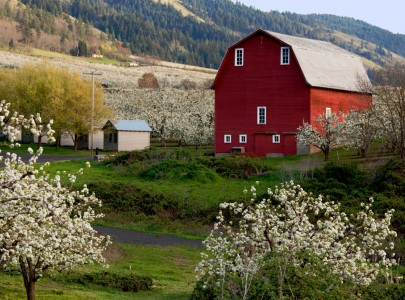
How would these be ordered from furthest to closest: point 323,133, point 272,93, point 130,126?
point 130,126
point 272,93
point 323,133

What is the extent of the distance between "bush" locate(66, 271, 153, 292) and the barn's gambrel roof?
37.6 m

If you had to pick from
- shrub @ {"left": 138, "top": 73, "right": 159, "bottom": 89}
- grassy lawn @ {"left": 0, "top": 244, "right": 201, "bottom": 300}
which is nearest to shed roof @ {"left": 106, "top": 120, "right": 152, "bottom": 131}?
grassy lawn @ {"left": 0, "top": 244, "right": 201, "bottom": 300}

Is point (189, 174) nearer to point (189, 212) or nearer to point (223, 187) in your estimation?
point (223, 187)

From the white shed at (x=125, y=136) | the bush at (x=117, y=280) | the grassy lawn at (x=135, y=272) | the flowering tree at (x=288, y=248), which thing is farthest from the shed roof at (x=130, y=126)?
the flowering tree at (x=288, y=248)

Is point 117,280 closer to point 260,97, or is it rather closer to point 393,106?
point 393,106

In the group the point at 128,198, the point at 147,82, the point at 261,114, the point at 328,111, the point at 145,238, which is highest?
the point at 147,82

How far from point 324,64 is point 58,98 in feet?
94.3

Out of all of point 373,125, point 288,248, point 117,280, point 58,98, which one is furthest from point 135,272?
point 58,98

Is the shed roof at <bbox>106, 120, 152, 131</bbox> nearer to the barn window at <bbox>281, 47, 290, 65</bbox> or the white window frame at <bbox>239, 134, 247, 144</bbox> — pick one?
the white window frame at <bbox>239, 134, 247, 144</bbox>

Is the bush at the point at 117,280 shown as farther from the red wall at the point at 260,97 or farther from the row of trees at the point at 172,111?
the row of trees at the point at 172,111

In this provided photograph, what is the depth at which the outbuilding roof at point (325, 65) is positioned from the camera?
191 feet

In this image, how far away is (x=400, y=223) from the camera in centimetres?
3139

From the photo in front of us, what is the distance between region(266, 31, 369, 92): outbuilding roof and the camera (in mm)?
58344

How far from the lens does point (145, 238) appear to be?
33281mm
